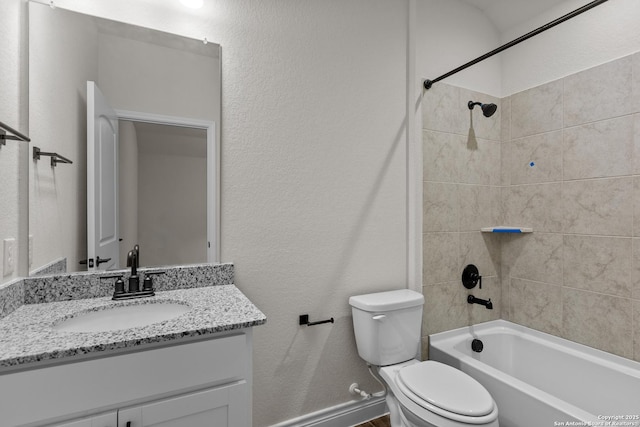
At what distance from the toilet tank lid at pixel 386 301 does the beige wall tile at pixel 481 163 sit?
3.00 ft

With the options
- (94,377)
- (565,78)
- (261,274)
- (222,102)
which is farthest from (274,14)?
(565,78)

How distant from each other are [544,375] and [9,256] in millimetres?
2739

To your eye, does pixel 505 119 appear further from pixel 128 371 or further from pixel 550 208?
pixel 128 371

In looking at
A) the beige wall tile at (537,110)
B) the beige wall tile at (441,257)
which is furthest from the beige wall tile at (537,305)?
the beige wall tile at (537,110)

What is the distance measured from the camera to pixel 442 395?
1388 mm

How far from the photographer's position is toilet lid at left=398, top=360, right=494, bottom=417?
130cm

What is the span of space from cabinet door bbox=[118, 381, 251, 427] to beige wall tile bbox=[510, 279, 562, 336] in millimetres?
2015

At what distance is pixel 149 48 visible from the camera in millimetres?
1419

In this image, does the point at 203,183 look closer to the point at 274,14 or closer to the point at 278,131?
the point at 278,131

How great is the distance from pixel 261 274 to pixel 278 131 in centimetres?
73

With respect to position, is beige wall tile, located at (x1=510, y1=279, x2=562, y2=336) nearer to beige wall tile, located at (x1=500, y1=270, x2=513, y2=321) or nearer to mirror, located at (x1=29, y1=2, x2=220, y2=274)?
beige wall tile, located at (x1=500, y1=270, x2=513, y2=321)

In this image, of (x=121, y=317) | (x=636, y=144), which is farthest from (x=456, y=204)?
(x=121, y=317)

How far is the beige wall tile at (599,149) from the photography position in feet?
5.77

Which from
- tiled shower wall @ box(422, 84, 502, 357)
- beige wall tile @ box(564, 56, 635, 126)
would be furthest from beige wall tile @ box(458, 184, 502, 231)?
beige wall tile @ box(564, 56, 635, 126)
